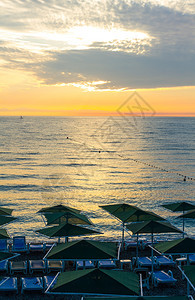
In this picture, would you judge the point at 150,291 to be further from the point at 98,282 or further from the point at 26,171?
the point at 26,171

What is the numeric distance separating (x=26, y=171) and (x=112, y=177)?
15531mm

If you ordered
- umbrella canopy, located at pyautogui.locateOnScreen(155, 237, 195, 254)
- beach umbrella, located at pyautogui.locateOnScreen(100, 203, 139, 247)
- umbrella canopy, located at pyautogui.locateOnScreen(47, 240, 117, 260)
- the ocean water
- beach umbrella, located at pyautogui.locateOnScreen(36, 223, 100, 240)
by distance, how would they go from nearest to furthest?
umbrella canopy, located at pyautogui.locateOnScreen(47, 240, 117, 260)
umbrella canopy, located at pyautogui.locateOnScreen(155, 237, 195, 254)
beach umbrella, located at pyautogui.locateOnScreen(36, 223, 100, 240)
beach umbrella, located at pyautogui.locateOnScreen(100, 203, 139, 247)
the ocean water

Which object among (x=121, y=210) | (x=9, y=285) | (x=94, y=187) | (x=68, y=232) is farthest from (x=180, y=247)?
(x=94, y=187)

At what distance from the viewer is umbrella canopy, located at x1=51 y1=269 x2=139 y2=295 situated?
7.88 m

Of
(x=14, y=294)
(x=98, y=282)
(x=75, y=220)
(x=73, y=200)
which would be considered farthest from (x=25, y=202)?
(x=98, y=282)

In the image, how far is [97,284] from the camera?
8008 millimetres

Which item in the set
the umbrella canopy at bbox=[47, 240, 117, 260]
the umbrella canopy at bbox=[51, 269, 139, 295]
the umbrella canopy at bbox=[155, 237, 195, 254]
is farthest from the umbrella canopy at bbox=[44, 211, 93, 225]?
the umbrella canopy at bbox=[51, 269, 139, 295]

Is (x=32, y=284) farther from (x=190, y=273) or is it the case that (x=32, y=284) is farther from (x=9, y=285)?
(x=190, y=273)

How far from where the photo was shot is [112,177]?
5075 cm

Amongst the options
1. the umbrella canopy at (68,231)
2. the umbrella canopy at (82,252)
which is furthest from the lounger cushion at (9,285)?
the umbrella canopy at (82,252)

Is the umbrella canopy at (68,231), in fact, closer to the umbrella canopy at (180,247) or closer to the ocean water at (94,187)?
the umbrella canopy at (180,247)

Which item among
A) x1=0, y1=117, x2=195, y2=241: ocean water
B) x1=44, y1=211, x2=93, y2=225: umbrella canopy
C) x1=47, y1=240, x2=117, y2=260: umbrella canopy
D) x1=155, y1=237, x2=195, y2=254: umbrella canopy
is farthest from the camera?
x1=0, y1=117, x2=195, y2=241: ocean water

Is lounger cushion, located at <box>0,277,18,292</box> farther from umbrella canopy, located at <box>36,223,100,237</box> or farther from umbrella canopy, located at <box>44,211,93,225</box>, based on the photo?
umbrella canopy, located at <box>44,211,93,225</box>

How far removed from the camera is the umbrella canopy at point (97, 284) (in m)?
7.88
